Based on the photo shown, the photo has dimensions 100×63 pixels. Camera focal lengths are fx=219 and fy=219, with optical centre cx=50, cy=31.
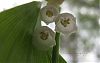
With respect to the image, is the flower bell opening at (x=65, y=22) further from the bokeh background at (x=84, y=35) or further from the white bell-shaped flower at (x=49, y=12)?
the bokeh background at (x=84, y=35)

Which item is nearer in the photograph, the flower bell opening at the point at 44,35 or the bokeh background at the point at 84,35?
the flower bell opening at the point at 44,35

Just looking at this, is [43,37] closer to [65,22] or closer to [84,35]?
[65,22]

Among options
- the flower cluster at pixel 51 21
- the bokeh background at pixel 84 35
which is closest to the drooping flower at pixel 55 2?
the flower cluster at pixel 51 21

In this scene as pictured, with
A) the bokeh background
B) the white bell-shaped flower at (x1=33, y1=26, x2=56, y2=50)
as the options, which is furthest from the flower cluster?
the bokeh background

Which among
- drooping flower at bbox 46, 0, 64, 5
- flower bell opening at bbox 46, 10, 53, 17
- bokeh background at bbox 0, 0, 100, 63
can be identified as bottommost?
bokeh background at bbox 0, 0, 100, 63

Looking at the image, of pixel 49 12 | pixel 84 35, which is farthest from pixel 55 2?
pixel 84 35

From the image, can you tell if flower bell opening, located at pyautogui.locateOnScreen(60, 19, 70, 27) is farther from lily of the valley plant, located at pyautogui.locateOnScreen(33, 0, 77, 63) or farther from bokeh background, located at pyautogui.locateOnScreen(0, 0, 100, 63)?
bokeh background, located at pyautogui.locateOnScreen(0, 0, 100, 63)

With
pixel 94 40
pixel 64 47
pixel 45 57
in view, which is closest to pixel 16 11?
pixel 45 57
